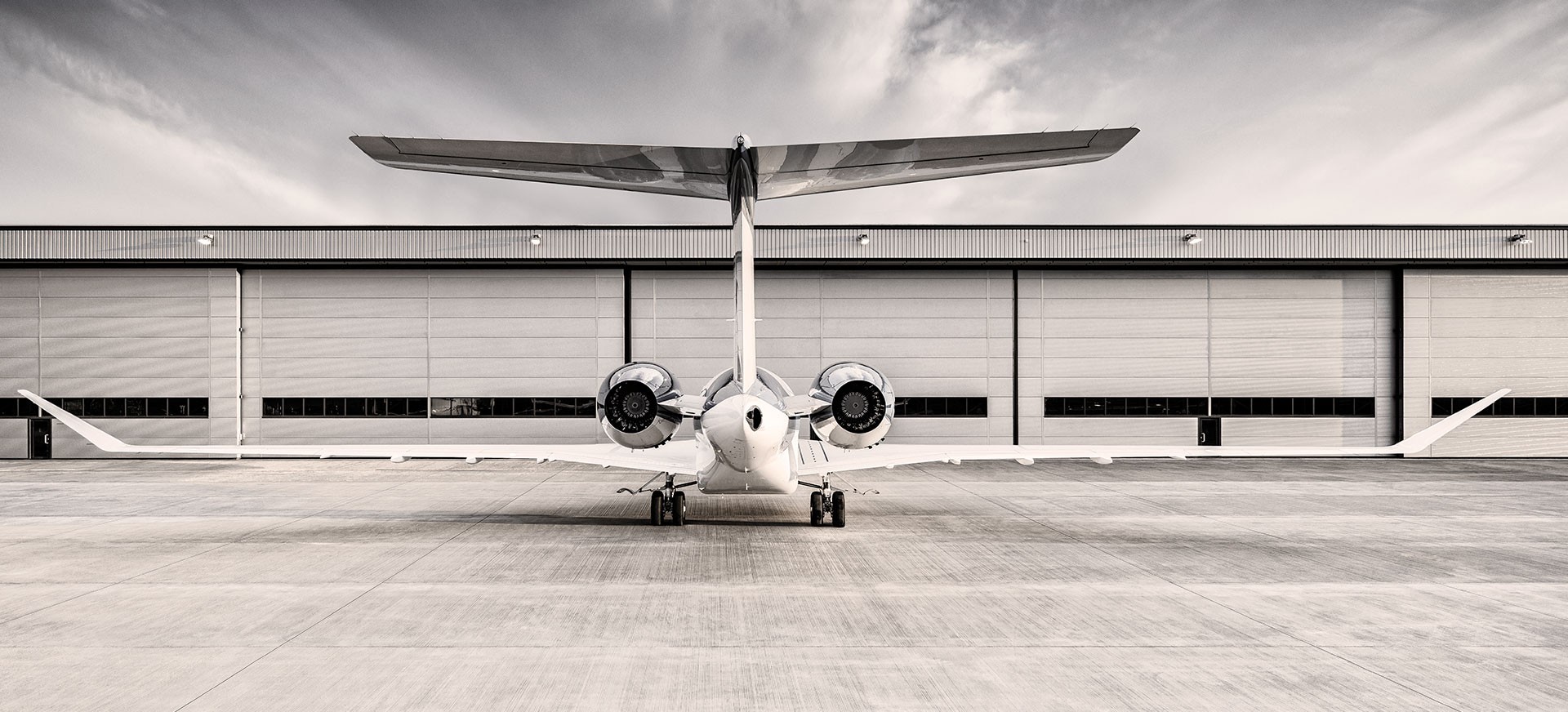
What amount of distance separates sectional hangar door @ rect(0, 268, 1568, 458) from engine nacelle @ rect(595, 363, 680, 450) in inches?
475

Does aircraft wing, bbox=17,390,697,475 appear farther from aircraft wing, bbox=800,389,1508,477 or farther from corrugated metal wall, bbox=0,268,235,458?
corrugated metal wall, bbox=0,268,235,458

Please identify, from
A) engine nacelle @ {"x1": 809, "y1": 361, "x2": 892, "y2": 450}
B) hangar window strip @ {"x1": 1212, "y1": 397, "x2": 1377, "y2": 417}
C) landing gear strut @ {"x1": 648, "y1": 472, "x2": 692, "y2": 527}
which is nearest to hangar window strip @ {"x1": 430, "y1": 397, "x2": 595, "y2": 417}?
landing gear strut @ {"x1": 648, "y1": 472, "x2": 692, "y2": 527}

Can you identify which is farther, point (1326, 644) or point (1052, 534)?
point (1052, 534)

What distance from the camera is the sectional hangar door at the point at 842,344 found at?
2202cm

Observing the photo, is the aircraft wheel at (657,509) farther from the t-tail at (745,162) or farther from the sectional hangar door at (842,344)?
the sectional hangar door at (842,344)

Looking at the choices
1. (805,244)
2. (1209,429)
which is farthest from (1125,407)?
(805,244)

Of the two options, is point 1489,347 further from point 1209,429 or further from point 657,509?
point 657,509

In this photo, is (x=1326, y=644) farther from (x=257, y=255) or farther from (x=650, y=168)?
(x=257, y=255)

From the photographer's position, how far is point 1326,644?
605 centimetres

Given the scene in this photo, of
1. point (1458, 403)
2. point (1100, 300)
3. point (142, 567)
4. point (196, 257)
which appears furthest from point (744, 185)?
point (1458, 403)

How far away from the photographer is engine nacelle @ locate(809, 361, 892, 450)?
972cm

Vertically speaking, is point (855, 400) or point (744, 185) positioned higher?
→ point (744, 185)

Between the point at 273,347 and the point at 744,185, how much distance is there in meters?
21.3

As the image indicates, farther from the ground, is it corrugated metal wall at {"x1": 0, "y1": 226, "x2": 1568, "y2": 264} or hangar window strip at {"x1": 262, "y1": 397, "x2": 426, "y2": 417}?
corrugated metal wall at {"x1": 0, "y1": 226, "x2": 1568, "y2": 264}
